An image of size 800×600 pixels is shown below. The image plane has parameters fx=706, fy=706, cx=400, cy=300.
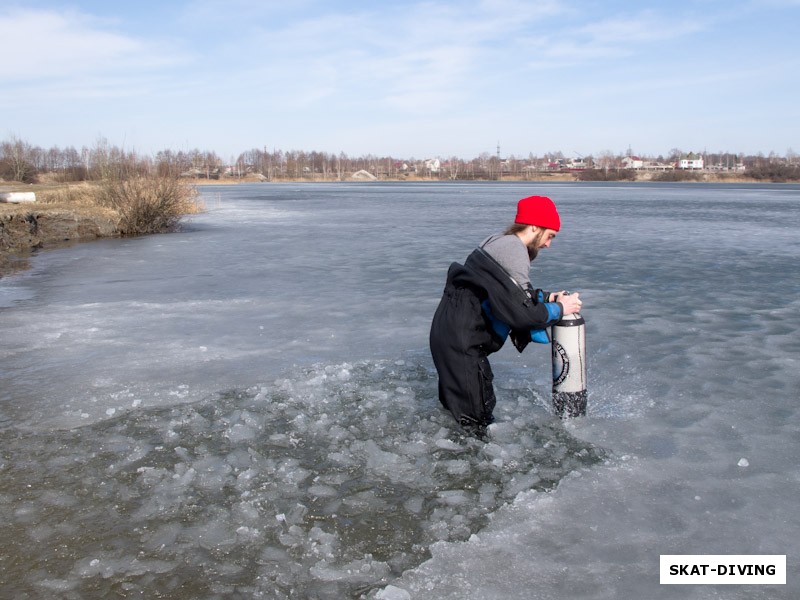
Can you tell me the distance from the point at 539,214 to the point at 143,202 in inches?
791

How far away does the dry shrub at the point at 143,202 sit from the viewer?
22.3m

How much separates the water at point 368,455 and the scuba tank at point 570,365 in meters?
0.15

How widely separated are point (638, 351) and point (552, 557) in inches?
167

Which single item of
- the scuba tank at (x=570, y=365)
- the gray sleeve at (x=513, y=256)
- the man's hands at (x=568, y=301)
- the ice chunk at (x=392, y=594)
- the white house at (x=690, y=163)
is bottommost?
the ice chunk at (x=392, y=594)

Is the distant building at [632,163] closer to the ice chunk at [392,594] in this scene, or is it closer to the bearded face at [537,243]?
the bearded face at [537,243]

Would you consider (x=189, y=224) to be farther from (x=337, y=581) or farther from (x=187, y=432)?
(x=337, y=581)

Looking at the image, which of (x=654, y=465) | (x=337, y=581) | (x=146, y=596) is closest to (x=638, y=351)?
(x=654, y=465)

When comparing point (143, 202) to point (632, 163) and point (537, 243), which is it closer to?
point (537, 243)

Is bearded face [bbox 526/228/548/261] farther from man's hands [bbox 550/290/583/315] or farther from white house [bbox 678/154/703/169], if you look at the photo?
white house [bbox 678/154/703/169]

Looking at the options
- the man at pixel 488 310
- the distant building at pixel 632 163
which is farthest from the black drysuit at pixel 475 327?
the distant building at pixel 632 163

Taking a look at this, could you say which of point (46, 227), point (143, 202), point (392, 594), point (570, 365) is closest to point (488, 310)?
point (570, 365)

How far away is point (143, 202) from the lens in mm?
22438

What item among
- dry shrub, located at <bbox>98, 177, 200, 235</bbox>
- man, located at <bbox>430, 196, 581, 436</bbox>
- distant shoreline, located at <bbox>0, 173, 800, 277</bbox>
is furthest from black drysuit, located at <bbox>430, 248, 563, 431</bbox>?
dry shrub, located at <bbox>98, 177, 200, 235</bbox>

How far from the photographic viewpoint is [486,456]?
4711 millimetres
